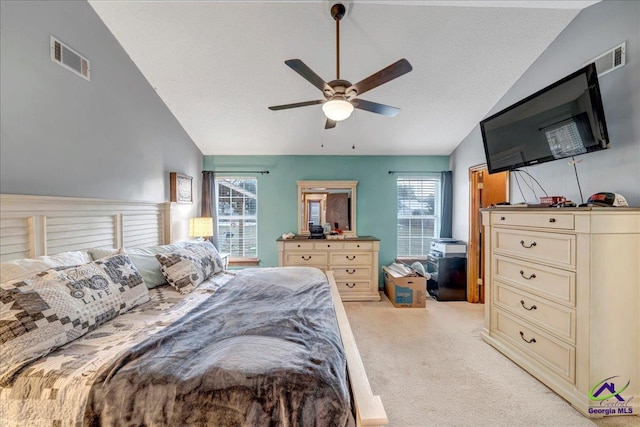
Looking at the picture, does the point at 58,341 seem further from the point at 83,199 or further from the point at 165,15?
the point at 165,15

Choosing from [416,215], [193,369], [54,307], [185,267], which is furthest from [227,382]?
[416,215]

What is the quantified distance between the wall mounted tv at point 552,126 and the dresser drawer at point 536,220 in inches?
19.0

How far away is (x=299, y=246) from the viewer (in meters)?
3.80

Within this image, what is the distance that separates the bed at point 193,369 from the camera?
90 cm

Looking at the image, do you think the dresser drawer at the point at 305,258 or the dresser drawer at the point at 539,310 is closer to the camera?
the dresser drawer at the point at 539,310

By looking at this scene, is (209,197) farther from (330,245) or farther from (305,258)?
(330,245)

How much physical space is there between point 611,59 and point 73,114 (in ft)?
13.3

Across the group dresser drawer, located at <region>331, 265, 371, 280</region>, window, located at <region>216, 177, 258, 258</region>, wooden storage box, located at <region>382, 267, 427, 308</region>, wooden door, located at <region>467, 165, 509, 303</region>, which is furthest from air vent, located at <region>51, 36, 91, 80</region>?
wooden door, located at <region>467, 165, 509, 303</region>

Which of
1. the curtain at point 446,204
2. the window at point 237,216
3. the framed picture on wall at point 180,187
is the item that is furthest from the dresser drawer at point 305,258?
the curtain at point 446,204

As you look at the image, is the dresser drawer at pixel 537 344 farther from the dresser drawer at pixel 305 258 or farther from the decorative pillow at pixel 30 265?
the decorative pillow at pixel 30 265

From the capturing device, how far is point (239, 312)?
1.49 m

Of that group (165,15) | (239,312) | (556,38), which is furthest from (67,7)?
(556,38)

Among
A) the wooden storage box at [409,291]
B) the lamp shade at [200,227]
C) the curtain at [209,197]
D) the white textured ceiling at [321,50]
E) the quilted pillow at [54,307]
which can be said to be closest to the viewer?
the quilted pillow at [54,307]

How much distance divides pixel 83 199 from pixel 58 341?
50.8 inches
